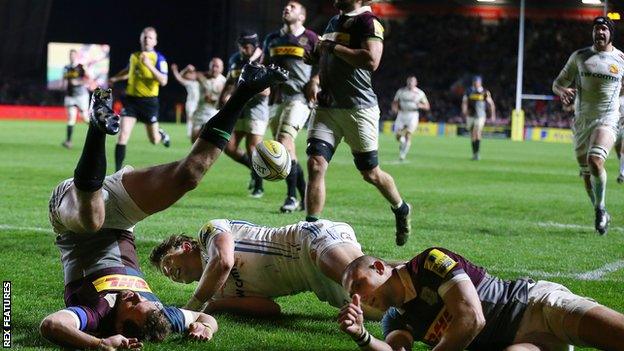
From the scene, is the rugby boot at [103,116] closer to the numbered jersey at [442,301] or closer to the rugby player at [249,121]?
the numbered jersey at [442,301]

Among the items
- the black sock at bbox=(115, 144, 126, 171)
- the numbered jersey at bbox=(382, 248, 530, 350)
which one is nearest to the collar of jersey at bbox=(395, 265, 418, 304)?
the numbered jersey at bbox=(382, 248, 530, 350)

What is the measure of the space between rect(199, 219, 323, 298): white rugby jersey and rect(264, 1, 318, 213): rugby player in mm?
6024

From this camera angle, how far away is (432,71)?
5147 centimetres

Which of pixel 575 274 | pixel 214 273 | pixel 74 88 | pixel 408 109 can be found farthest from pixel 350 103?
pixel 74 88

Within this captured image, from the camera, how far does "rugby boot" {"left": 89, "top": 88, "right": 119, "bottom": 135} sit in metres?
5.27

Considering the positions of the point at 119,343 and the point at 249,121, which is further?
the point at 249,121

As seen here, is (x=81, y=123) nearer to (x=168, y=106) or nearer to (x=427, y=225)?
→ (x=168, y=106)

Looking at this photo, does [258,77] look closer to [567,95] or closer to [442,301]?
[442,301]

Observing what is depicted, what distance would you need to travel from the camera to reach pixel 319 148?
953 centimetres

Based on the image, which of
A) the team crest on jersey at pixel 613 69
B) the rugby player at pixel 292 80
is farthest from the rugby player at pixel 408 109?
the team crest on jersey at pixel 613 69

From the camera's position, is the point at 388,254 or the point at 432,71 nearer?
the point at 388,254

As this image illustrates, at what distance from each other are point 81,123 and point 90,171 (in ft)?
126

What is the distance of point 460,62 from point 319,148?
42654mm

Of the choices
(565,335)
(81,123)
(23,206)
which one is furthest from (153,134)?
(81,123)
